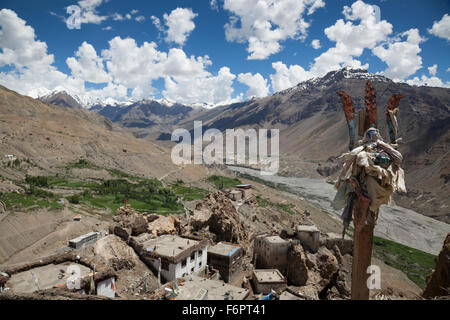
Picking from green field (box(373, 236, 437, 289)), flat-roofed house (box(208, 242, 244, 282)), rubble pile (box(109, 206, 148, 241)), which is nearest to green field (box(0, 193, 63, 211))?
rubble pile (box(109, 206, 148, 241))

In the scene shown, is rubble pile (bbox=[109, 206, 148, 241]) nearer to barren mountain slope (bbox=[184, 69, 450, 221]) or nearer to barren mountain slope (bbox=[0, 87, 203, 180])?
barren mountain slope (bbox=[184, 69, 450, 221])

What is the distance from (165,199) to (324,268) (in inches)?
1149

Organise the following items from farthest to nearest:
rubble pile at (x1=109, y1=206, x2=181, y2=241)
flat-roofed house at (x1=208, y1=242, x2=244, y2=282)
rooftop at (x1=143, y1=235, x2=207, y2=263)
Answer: flat-roofed house at (x1=208, y1=242, x2=244, y2=282) → rubble pile at (x1=109, y1=206, x2=181, y2=241) → rooftop at (x1=143, y1=235, x2=207, y2=263)

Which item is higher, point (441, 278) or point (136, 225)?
point (441, 278)

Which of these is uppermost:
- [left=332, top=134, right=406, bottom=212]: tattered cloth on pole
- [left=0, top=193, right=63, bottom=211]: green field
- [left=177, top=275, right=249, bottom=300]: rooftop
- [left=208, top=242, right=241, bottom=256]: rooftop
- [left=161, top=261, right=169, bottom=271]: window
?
[left=332, top=134, right=406, bottom=212]: tattered cloth on pole

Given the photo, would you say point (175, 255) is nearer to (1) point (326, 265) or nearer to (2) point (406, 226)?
(1) point (326, 265)

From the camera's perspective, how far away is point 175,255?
16.6 metres

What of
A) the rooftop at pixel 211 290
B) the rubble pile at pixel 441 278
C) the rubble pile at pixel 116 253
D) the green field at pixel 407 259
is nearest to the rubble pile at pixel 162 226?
the rubble pile at pixel 116 253

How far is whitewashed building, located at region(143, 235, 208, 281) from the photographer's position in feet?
54.1

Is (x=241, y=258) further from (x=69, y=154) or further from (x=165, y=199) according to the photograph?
(x=69, y=154)

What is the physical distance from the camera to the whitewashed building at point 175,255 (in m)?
16.5

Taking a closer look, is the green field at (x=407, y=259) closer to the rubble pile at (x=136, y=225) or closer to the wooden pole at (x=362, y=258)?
the rubble pile at (x=136, y=225)

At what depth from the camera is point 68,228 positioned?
25.8 metres

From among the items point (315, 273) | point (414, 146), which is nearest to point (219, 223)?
point (315, 273)
